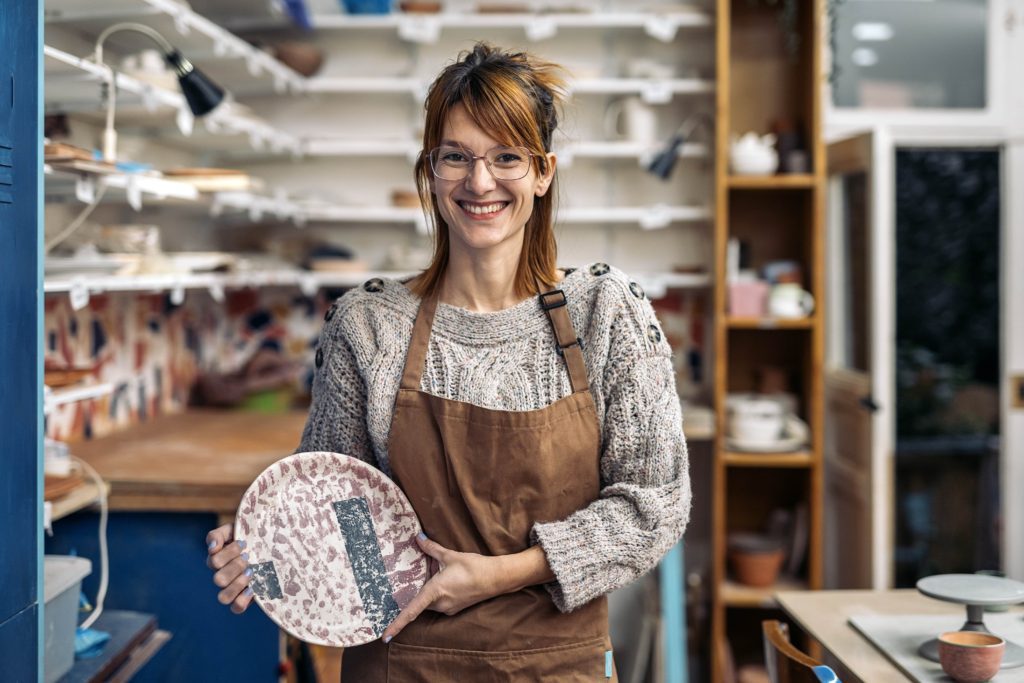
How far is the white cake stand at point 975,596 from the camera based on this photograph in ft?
5.81

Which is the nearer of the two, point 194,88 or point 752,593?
point 194,88

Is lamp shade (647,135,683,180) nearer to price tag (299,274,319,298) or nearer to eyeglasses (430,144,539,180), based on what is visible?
→ price tag (299,274,319,298)

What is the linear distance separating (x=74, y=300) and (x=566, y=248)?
7.40 feet

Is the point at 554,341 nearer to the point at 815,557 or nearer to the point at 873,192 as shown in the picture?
the point at 873,192

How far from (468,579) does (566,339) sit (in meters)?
0.40

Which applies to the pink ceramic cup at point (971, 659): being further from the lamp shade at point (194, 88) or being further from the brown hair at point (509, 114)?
the lamp shade at point (194, 88)

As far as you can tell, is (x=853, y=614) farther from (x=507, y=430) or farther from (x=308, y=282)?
(x=308, y=282)

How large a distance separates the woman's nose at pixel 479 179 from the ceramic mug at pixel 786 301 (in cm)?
230

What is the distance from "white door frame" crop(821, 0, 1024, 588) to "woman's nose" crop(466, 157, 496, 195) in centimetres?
226

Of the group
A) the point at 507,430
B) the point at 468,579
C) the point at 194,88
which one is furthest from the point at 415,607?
the point at 194,88

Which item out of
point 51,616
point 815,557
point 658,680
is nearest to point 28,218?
point 51,616

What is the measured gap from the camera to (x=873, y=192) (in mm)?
3352

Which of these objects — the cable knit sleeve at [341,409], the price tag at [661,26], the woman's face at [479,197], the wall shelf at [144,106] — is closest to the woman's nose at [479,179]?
the woman's face at [479,197]

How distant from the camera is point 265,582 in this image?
160 cm
